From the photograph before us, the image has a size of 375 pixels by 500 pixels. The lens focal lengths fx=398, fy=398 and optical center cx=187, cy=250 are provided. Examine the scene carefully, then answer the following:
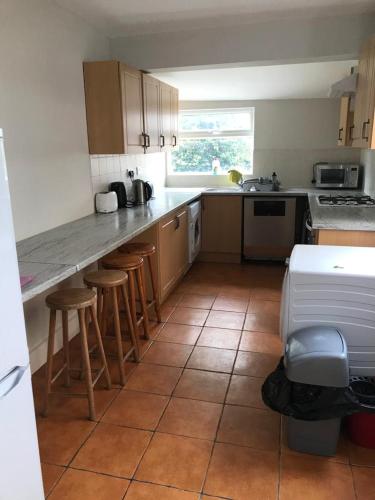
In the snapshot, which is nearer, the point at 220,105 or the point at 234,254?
the point at 234,254

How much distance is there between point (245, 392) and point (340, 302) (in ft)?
2.78

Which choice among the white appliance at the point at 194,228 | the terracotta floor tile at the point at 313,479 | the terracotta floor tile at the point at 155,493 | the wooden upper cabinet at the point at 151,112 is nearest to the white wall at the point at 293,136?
the white appliance at the point at 194,228

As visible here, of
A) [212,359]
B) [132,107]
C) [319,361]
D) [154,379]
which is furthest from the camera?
[132,107]

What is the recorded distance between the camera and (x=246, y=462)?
1.81 meters

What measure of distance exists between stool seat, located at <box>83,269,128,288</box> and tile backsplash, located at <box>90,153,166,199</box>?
1.09 meters

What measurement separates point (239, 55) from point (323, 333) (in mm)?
2411

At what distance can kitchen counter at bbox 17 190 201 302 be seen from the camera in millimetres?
1823

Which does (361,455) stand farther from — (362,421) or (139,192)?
(139,192)

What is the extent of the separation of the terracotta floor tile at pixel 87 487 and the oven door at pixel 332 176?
13.7 feet

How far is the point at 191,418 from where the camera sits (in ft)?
6.91

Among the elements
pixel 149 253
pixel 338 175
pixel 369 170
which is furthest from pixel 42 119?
pixel 338 175

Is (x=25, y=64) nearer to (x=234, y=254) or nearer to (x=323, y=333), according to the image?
(x=323, y=333)

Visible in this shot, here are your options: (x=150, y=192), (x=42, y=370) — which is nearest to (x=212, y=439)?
(x=42, y=370)

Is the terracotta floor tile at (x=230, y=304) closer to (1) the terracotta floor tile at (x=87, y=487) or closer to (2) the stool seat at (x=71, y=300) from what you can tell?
(2) the stool seat at (x=71, y=300)
